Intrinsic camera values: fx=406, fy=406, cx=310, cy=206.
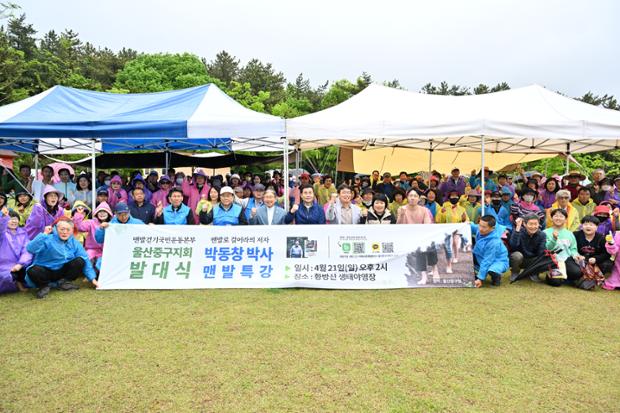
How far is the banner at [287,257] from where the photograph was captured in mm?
4695

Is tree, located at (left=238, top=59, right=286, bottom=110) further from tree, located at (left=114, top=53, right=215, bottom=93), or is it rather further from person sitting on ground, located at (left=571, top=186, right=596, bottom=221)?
person sitting on ground, located at (left=571, top=186, right=596, bottom=221)

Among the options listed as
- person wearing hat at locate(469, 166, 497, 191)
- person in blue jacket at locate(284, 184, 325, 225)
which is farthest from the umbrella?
person wearing hat at locate(469, 166, 497, 191)

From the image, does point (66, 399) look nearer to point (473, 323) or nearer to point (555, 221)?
point (473, 323)

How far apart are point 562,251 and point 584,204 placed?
171cm

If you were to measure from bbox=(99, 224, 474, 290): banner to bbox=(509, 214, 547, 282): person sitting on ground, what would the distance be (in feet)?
2.85

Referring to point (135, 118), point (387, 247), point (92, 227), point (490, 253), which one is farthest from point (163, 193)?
point (490, 253)

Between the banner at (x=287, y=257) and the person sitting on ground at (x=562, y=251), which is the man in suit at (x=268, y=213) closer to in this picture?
the banner at (x=287, y=257)

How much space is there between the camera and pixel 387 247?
4797mm

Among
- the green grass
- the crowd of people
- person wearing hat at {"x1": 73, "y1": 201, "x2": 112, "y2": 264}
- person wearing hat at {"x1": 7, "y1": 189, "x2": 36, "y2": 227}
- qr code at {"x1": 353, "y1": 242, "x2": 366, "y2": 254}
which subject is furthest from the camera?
person wearing hat at {"x1": 7, "y1": 189, "x2": 36, "y2": 227}

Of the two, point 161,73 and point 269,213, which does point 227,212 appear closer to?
point 269,213

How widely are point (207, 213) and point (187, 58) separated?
2518 cm

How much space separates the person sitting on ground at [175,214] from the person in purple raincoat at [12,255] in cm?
154

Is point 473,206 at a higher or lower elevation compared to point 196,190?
lower

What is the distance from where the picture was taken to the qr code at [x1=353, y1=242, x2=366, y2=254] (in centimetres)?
477
